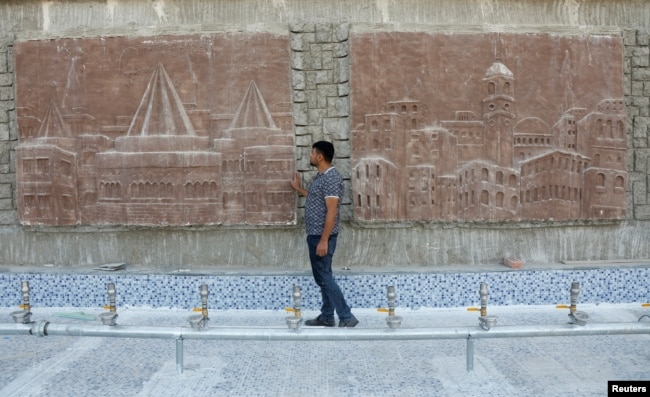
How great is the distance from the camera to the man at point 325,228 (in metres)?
3.63

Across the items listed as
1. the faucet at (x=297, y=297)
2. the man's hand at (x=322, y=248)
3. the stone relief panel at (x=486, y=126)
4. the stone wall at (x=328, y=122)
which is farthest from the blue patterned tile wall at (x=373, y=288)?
the faucet at (x=297, y=297)

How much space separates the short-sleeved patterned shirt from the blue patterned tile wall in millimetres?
748

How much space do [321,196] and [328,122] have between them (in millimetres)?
1081

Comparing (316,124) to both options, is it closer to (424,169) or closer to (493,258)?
(424,169)

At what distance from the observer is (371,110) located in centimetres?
448

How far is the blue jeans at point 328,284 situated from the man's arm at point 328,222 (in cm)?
9

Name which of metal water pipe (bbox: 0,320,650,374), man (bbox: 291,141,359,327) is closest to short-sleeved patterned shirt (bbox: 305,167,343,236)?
man (bbox: 291,141,359,327)

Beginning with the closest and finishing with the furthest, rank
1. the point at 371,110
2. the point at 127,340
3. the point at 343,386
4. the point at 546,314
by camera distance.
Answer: the point at 343,386 < the point at 127,340 < the point at 546,314 < the point at 371,110

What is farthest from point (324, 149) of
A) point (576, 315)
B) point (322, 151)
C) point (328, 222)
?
point (576, 315)

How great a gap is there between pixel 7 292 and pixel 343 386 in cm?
318

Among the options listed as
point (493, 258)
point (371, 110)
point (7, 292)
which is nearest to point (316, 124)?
point (371, 110)

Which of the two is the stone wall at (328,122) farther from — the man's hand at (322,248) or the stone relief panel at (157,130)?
the man's hand at (322,248)

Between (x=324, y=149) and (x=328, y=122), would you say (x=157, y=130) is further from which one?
(x=324, y=149)

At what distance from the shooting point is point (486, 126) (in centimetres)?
452
